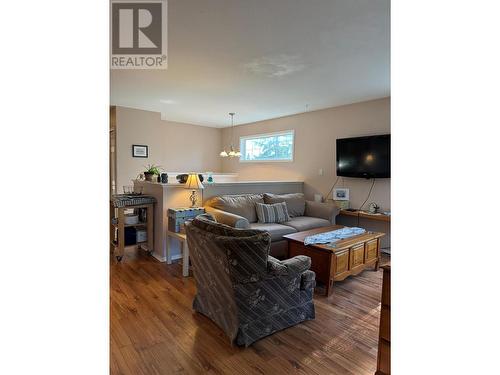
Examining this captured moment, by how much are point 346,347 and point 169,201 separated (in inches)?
111

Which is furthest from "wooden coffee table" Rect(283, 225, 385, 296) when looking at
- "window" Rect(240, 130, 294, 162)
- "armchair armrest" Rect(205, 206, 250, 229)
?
"window" Rect(240, 130, 294, 162)

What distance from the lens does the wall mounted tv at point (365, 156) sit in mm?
4598

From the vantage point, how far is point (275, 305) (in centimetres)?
225

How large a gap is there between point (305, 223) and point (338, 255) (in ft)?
4.56

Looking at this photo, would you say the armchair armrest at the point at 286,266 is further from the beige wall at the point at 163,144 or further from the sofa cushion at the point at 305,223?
the beige wall at the point at 163,144

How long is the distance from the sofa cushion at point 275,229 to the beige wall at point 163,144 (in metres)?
3.15

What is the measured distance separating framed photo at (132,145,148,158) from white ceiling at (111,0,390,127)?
0.86m

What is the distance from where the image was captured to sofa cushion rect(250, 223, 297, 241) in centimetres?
400

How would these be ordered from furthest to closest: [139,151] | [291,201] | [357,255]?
[139,151] → [291,201] → [357,255]

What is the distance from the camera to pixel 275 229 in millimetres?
4074

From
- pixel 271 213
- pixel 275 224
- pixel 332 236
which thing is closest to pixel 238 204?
Result: pixel 271 213

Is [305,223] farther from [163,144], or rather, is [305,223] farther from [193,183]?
[163,144]
